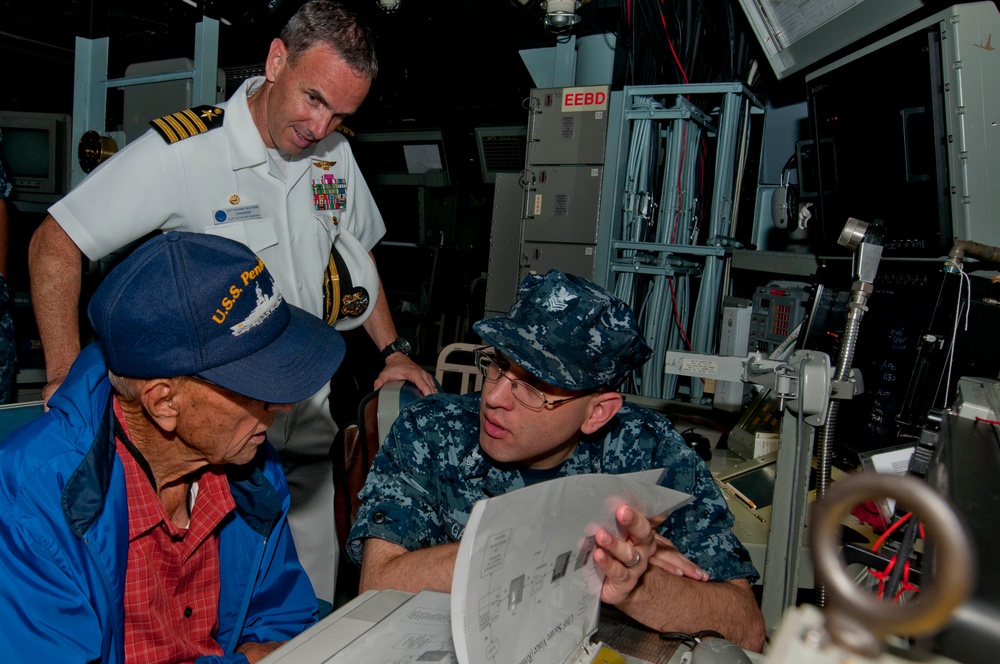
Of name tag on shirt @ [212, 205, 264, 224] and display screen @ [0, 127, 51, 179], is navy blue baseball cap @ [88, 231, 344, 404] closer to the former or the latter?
name tag on shirt @ [212, 205, 264, 224]

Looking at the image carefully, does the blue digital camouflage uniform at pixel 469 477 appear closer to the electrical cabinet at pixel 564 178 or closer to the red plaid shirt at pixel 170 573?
the red plaid shirt at pixel 170 573

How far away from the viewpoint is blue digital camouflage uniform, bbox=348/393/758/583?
133 centimetres

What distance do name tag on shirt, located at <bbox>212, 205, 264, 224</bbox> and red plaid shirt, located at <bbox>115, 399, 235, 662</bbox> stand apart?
2.95 ft

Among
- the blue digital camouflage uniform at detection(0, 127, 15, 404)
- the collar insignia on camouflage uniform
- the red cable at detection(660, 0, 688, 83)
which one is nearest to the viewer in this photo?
the collar insignia on camouflage uniform

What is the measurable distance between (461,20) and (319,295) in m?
4.10

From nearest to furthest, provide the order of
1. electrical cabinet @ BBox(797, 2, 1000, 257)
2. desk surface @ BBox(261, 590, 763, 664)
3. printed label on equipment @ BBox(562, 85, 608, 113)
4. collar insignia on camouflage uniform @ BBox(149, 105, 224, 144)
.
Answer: desk surface @ BBox(261, 590, 763, 664)
collar insignia on camouflage uniform @ BBox(149, 105, 224, 144)
electrical cabinet @ BBox(797, 2, 1000, 257)
printed label on equipment @ BBox(562, 85, 608, 113)

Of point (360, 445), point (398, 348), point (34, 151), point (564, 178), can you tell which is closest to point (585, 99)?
point (564, 178)

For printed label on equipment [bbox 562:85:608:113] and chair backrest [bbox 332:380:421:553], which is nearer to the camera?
chair backrest [bbox 332:380:421:553]

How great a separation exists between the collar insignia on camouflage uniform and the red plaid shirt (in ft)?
3.34

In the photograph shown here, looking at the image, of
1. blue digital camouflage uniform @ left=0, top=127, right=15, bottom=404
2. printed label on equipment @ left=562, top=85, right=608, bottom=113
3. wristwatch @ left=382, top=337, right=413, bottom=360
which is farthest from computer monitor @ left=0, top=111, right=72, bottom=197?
wristwatch @ left=382, top=337, right=413, bottom=360

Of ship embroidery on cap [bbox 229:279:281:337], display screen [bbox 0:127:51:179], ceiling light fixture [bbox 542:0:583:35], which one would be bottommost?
ship embroidery on cap [bbox 229:279:281:337]

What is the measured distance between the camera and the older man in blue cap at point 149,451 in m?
0.99

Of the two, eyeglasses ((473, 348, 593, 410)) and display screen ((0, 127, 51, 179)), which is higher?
display screen ((0, 127, 51, 179))

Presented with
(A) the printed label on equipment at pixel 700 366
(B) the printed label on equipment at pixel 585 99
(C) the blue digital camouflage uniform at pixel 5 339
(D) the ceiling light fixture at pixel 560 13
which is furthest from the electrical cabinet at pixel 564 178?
(A) the printed label on equipment at pixel 700 366
